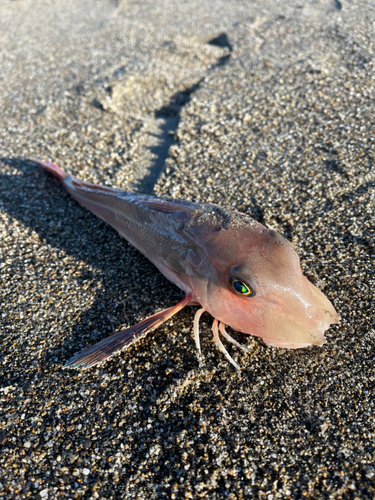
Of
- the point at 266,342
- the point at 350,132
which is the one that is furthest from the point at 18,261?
the point at 350,132

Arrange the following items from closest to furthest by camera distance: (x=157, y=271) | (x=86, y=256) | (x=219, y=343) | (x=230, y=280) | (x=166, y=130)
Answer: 1. (x=230, y=280)
2. (x=219, y=343)
3. (x=157, y=271)
4. (x=86, y=256)
5. (x=166, y=130)

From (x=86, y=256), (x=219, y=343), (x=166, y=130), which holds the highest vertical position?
(x=166, y=130)

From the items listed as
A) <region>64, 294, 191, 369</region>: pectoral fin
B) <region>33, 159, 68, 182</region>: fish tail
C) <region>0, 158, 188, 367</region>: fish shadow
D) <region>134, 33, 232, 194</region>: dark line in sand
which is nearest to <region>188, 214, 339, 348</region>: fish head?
<region>64, 294, 191, 369</region>: pectoral fin

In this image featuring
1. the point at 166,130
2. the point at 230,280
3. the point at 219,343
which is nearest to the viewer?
the point at 230,280

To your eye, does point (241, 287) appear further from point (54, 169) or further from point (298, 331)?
point (54, 169)

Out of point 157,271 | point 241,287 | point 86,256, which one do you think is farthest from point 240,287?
point 86,256

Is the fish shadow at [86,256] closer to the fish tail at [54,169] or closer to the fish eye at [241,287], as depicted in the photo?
the fish tail at [54,169]

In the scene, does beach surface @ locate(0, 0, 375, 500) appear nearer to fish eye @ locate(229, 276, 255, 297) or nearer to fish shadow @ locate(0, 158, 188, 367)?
fish shadow @ locate(0, 158, 188, 367)

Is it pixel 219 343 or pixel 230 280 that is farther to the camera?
pixel 219 343

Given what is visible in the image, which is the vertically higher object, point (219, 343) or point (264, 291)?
point (264, 291)
